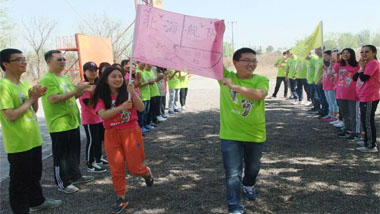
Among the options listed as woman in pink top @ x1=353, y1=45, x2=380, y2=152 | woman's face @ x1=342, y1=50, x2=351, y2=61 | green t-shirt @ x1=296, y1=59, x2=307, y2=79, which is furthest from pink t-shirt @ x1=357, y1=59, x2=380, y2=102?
green t-shirt @ x1=296, y1=59, x2=307, y2=79

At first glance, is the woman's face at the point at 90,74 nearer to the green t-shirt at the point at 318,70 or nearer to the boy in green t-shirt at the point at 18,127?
the boy in green t-shirt at the point at 18,127

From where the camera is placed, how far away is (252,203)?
3553 millimetres

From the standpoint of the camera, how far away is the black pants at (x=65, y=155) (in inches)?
159

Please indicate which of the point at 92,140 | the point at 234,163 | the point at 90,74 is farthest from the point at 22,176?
the point at 234,163

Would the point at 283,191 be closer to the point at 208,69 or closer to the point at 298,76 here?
the point at 208,69

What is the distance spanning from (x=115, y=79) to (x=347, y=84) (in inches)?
192

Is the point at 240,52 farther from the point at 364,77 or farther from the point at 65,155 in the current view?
the point at 364,77

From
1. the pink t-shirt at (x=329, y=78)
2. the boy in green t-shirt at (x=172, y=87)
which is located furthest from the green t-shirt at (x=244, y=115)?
the boy in green t-shirt at (x=172, y=87)

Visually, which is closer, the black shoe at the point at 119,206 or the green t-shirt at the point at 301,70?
the black shoe at the point at 119,206

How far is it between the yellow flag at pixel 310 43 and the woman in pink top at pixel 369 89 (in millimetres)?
1920

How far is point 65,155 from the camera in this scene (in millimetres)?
4168

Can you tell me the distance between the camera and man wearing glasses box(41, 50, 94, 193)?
3.87 m

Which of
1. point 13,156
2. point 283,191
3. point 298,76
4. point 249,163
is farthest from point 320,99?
point 13,156

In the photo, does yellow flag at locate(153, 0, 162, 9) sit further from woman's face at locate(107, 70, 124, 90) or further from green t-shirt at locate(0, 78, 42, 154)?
green t-shirt at locate(0, 78, 42, 154)
